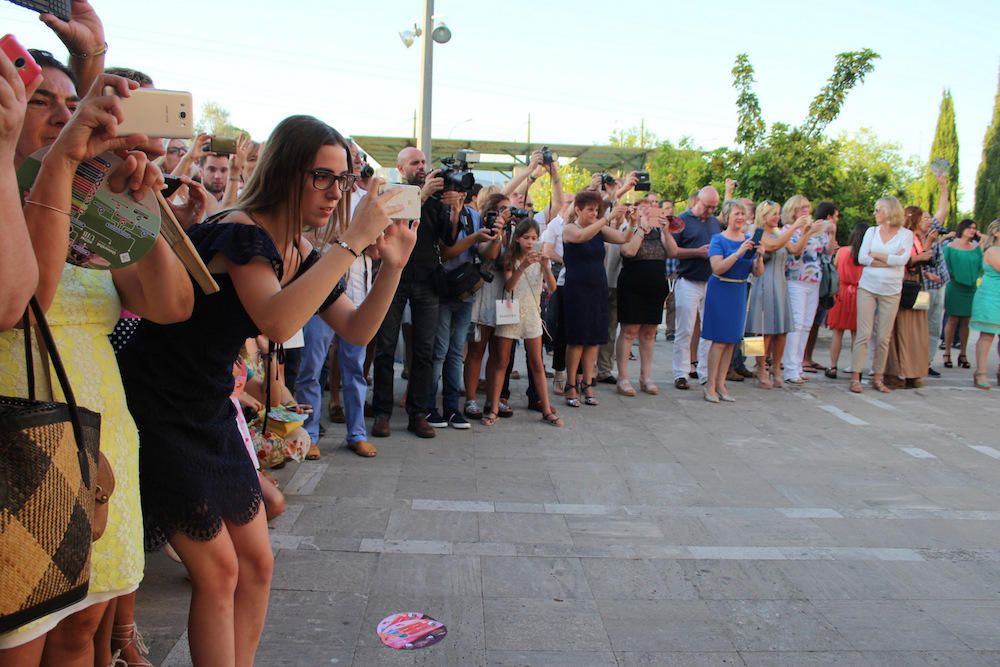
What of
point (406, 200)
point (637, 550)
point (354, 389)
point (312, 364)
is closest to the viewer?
point (406, 200)

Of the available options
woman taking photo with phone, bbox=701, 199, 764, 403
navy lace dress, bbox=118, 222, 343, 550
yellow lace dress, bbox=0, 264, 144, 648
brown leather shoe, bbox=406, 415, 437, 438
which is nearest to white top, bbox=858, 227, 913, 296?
woman taking photo with phone, bbox=701, 199, 764, 403

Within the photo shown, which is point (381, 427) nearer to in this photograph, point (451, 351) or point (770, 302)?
point (451, 351)

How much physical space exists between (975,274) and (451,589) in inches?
387

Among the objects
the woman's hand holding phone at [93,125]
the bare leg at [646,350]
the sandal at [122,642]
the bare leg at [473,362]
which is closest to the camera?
the woman's hand holding phone at [93,125]

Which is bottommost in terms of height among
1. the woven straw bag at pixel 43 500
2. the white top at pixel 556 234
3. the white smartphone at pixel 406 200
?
the woven straw bag at pixel 43 500

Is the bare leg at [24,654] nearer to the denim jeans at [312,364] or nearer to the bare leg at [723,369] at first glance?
the denim jeans at [312,364]

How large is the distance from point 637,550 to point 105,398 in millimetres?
3046

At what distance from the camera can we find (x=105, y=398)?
2010 mm

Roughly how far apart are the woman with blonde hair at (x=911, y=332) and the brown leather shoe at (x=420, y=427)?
590cm

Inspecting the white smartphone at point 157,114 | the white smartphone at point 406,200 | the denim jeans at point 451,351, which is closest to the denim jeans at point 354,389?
the denim jeans at point 451,351

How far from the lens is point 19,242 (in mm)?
1479

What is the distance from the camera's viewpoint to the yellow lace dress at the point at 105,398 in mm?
1959

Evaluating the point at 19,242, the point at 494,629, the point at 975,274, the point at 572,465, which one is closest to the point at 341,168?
the point at 19,242

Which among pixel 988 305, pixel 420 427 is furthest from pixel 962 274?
pixel 420 427
